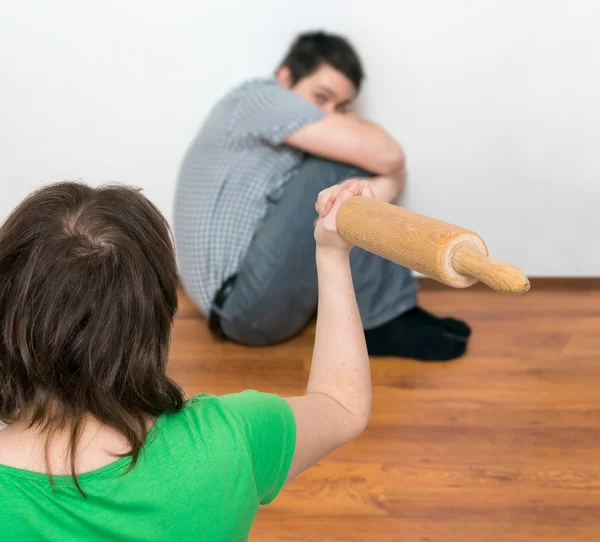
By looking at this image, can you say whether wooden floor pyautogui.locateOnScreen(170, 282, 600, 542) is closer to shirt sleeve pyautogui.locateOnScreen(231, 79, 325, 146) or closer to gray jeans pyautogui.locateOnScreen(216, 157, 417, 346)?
gray jeans pyautogui.locateOnScreen(216, 157, 417, 346)

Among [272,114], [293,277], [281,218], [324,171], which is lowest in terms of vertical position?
[293,277]

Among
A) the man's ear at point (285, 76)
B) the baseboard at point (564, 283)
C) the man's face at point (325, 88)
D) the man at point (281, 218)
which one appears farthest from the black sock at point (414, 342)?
the man's ear at point (285, 76)

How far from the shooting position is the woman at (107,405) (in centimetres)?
71

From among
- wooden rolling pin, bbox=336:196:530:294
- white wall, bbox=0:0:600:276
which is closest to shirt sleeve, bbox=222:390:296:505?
wooden rolling pin, bbox=336:196:530:294

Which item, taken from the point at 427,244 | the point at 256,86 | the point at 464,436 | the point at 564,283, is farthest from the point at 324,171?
the point at 427,244

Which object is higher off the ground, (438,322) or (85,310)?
Result: (85,310)

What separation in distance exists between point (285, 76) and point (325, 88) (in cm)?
13

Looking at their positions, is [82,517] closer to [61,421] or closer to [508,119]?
[61,421]

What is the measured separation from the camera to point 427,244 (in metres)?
0.75

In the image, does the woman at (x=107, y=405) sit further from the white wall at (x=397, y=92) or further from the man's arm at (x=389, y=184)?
the white wall at (x=397, y=92)

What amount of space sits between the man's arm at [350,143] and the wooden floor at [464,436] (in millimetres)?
A: 483

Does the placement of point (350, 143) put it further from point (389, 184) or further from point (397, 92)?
point (397, 92)

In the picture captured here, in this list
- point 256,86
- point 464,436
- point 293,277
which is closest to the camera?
point 464,436

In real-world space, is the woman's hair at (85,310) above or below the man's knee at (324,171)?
above
